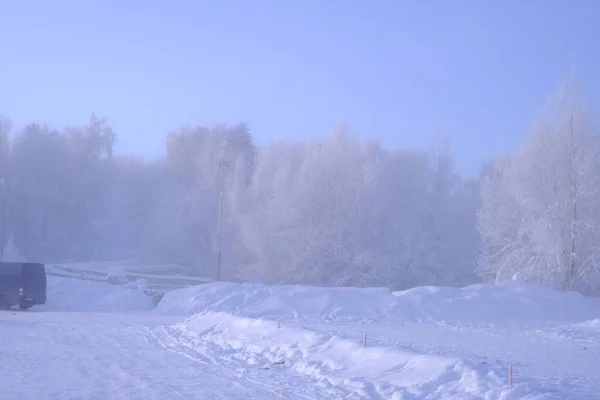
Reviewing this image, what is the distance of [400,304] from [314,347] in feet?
45.9

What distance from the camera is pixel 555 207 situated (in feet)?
120

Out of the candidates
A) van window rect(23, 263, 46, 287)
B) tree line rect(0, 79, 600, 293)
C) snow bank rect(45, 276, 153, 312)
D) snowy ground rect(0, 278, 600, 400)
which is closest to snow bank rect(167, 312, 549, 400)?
snowy ground rect(0, 278, 600, 400)

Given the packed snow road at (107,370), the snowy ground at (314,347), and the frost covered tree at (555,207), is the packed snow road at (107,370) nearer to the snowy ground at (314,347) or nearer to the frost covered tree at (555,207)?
the snowy ground at (314,347)

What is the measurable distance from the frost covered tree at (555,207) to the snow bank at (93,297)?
68.5ft

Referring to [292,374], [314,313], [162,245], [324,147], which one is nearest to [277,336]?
[292,374]

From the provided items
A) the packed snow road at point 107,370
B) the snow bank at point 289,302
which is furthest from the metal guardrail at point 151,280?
the packed snow road at point 107,370

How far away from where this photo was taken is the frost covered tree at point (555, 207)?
3634 cm

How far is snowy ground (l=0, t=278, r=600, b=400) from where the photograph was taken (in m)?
11.9

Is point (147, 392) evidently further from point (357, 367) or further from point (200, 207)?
point (200, 207)

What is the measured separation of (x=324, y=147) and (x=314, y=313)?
2356 centimetres

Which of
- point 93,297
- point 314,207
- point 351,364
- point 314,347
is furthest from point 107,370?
point 314,207

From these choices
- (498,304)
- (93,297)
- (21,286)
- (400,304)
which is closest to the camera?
(400,304)

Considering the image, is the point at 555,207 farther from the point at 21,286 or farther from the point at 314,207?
the point at 21,286

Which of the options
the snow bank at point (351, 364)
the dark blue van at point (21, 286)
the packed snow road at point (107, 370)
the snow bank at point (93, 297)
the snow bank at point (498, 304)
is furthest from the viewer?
the snow bank at point (93, 297)
